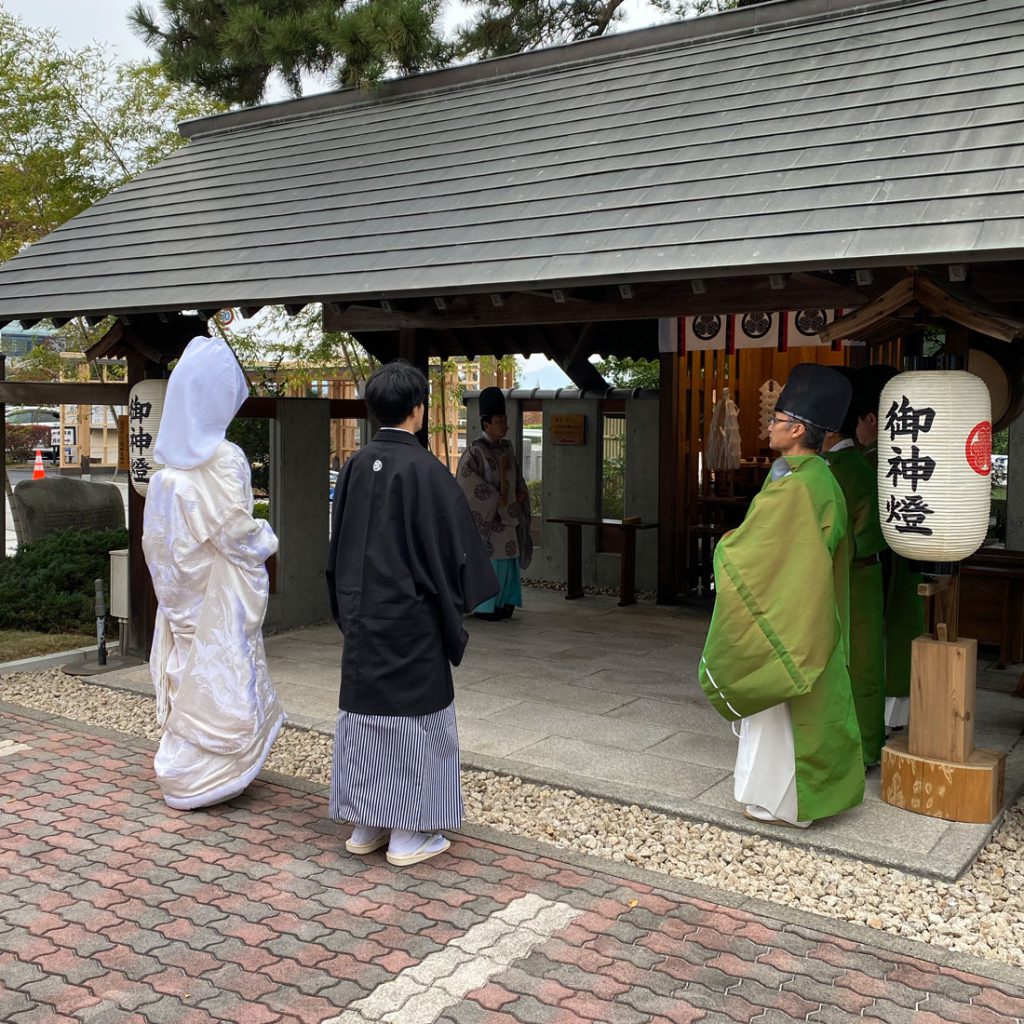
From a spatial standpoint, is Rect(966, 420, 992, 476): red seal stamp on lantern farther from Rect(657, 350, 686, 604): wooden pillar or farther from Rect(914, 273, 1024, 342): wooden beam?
Rect(657, 350, 686, 604): wooden pillar

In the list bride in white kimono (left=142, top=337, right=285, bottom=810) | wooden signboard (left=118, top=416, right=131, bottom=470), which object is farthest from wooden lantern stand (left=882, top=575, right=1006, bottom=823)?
wooden signboard (left=118, top=416, right=131, bottom=470)

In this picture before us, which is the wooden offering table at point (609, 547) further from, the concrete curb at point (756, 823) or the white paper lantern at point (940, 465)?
the white paper lantern at point (940, 465)

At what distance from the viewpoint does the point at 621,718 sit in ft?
20.4

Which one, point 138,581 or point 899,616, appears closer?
point 899,616

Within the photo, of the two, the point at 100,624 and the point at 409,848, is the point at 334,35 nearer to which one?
the point at 100,624

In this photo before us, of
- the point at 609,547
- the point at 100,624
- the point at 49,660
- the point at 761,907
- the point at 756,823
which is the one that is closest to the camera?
the point at 761,907

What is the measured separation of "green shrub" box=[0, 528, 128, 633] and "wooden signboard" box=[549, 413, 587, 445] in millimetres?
4443

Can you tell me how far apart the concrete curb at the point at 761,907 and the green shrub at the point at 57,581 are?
4.57 metres

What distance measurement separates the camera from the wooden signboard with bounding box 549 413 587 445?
11.0m

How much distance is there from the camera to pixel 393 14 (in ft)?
32.5

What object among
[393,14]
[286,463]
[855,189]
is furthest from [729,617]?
[393,14]

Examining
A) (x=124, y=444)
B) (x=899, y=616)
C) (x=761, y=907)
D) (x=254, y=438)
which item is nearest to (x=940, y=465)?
(x=899, y=616)

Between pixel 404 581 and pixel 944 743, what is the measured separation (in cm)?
250

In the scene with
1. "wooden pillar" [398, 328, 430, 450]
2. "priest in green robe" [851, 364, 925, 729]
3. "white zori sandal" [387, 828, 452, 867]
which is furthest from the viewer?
"wooden pillar" [398, 328, 430, 450]
